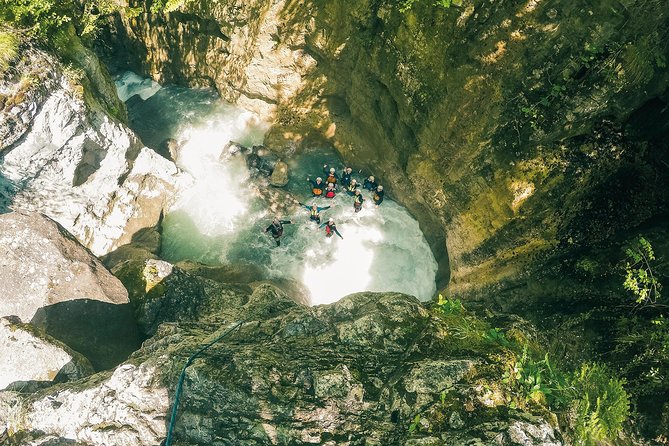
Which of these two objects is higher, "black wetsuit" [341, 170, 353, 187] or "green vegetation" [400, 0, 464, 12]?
"black wetsuit" [341, 170, 353, 187]

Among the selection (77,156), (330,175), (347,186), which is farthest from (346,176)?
(77,156)

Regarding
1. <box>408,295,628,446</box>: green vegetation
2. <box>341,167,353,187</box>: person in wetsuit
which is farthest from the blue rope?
<box>341,167,353,187</box>: person in wetsuit

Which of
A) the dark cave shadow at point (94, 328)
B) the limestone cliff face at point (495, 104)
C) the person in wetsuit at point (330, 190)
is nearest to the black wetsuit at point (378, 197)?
the limestone cliff face at point (495, 104)

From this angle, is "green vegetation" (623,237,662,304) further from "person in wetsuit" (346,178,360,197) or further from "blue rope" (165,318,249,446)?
"person in wetsuit" (346,178,360,197)

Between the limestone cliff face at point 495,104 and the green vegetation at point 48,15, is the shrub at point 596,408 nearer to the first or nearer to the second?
the limestone cliff face at point 495,104

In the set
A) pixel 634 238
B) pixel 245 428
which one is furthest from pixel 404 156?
Answer: pixel 245 428

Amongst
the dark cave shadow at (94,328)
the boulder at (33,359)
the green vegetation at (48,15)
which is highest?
the green vegetation at (48,15)
